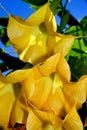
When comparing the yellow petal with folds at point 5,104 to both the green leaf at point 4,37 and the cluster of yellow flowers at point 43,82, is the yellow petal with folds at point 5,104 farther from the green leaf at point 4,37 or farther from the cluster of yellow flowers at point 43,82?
the green leaf at point 4,37

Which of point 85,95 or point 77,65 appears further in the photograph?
point 77,65

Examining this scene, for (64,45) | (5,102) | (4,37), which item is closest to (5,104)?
(5,102)

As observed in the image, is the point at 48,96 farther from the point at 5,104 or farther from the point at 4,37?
the point at 4,37

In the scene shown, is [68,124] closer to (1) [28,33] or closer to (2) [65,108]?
(2) [65,108]

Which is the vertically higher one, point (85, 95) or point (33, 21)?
point (33, 21)

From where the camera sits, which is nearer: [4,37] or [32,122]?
[32,122]

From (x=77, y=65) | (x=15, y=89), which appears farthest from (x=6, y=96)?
(x=77, y=65)
